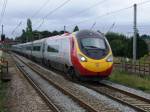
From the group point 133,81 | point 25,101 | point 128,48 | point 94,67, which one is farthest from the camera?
point 128,48

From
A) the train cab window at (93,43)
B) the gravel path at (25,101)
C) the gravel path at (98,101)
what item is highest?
the train cab window at (93,43)

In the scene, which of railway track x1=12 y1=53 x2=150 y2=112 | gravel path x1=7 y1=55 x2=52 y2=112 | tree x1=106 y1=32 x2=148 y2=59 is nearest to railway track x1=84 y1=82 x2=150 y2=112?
railway track x1=12 y1=53 x2=150 y2=112

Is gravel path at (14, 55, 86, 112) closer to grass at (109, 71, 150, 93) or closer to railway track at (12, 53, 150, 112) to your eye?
railway track at (12, 53, 150, 112)

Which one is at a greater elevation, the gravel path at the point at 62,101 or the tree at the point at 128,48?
the tree at the point at 128,48

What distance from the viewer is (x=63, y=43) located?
27891 mm

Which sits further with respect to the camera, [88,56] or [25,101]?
[88,56]

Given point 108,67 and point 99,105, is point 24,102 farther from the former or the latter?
point 108,67

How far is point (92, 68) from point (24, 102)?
7.05m

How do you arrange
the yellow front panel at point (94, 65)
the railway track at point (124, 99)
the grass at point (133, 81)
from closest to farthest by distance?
the railway track at point (124, 99) → the grass at point (133, 81) → the yellow front panel at point (94, 65)

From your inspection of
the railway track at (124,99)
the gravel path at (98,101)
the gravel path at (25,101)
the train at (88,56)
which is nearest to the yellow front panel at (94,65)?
the train at (88,56)

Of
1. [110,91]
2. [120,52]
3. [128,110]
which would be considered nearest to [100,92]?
[110,91]

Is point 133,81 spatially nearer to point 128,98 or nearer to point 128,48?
point 128,98

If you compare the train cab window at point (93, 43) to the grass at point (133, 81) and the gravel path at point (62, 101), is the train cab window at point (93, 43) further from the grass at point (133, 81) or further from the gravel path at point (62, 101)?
the gravel path at point (62, 101)

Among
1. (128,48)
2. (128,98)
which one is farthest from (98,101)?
Result: (128,48)
